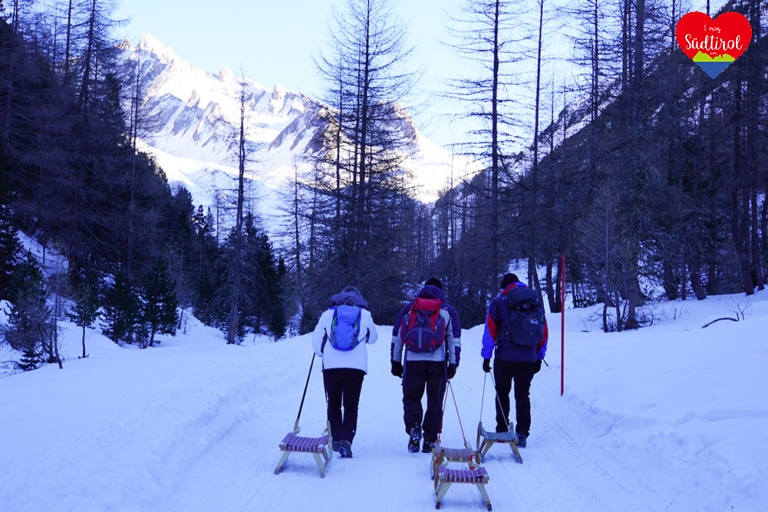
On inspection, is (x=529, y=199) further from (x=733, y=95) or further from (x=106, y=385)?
(x=106, y=385)

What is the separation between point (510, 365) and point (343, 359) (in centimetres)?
199

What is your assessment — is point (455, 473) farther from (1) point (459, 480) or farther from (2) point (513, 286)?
(2) point (513, 286)

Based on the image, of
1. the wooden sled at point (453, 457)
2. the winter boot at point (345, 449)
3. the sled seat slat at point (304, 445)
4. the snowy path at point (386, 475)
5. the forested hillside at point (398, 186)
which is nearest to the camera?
the snowy path at point (386, 475)

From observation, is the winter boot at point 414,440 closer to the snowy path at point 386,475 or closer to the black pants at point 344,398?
the snowy path at point 386,475

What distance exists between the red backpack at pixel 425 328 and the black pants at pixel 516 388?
2.98 feet

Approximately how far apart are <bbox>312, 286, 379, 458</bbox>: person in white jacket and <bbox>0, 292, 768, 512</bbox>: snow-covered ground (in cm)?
41

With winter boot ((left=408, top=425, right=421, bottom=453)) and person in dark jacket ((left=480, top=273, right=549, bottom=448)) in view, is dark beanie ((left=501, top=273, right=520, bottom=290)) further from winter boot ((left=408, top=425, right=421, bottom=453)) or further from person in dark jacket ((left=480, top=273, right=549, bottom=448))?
winter boot ((left=408, top=425, right=421, bottom=453))

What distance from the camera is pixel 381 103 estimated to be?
2822cm

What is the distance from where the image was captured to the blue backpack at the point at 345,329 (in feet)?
22.7

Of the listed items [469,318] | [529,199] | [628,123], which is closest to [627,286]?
[628,123]

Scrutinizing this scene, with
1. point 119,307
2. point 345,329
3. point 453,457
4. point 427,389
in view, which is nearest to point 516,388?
point 427,389

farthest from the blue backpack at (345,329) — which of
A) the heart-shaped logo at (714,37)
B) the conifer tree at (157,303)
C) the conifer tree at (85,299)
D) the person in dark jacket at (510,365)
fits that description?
the conifer tree at (157,303)

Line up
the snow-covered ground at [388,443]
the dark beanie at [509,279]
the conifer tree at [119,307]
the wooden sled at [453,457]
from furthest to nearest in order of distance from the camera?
the conifer tree at [119,307]
the dark beanie at [509,279]
the wooden sled at [453,457]
the snow-covered ground at [388,443]

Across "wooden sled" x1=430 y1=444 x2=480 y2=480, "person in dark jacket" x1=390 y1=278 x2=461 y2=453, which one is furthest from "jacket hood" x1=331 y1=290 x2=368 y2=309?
"wooden sled" x1=430 y1=444 x2=480 y2=480
